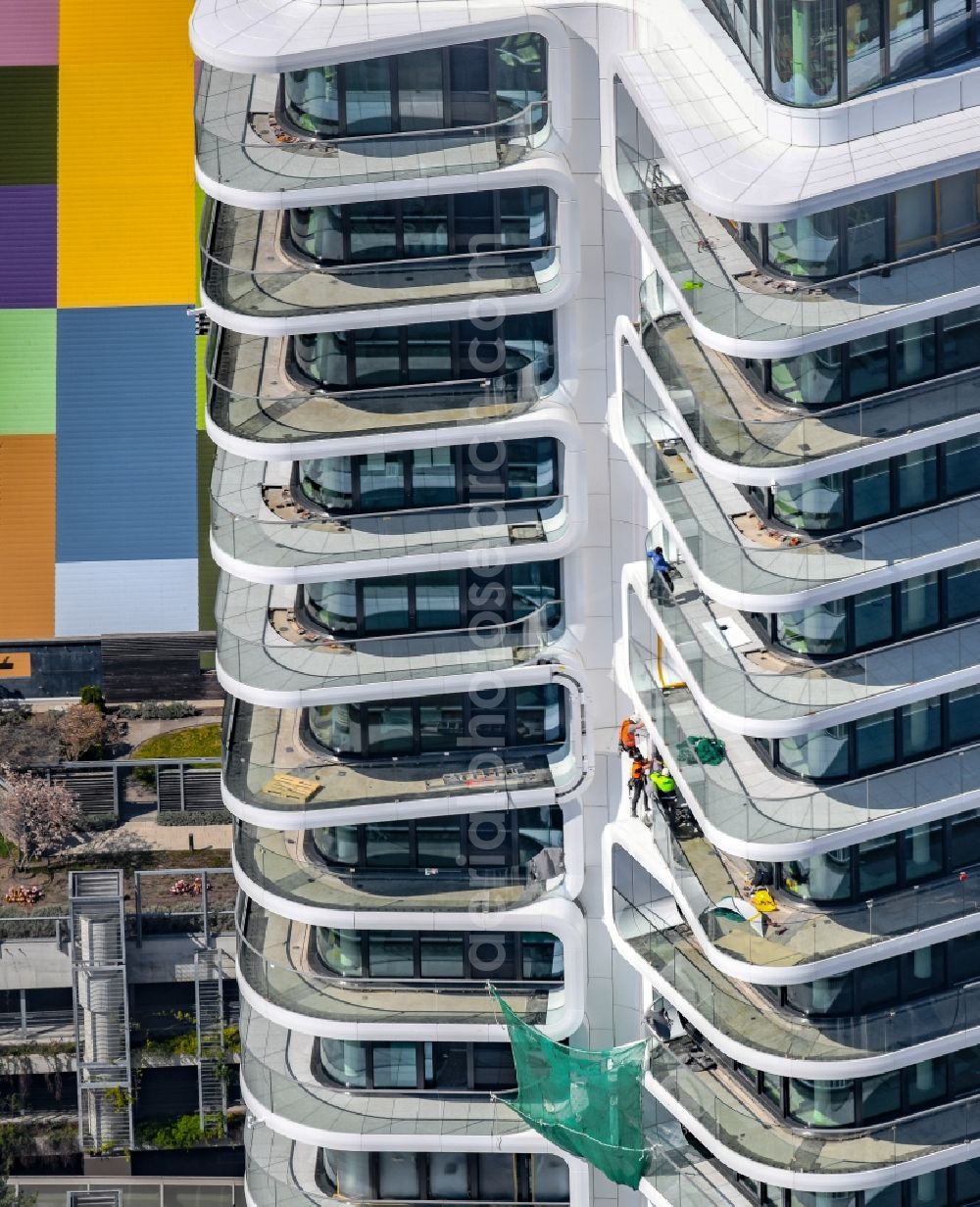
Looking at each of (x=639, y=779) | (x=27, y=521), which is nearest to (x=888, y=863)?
(x=639, y=779)

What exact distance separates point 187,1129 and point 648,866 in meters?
27.2

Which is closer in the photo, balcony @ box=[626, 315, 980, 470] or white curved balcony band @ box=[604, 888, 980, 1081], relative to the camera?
balcony @ box=[626, 315, 980, 470]

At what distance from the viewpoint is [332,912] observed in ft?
222

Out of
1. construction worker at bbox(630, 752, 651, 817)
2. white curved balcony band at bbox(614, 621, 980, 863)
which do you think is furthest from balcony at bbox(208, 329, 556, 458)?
white curved balcony band at bbox(614, 621, 980, 863)

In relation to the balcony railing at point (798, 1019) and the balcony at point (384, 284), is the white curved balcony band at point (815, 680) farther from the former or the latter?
the balcony at point (384, 284)

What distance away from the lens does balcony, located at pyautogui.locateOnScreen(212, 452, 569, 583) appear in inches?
2552

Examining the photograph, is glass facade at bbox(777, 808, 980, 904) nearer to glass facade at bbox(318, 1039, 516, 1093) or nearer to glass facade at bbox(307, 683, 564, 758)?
glass facade at bbox(307, 683, 564, 758)

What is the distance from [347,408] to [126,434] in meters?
34.4

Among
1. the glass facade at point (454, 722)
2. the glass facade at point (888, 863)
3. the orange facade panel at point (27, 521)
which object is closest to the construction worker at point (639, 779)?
the glass facade at point (454, 722)

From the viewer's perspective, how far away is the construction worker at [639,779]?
65.9m

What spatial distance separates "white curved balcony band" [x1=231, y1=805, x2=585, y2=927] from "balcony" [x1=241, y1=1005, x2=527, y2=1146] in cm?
413

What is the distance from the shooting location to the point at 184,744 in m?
98.2

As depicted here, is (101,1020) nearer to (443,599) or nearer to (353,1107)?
(353,1107)

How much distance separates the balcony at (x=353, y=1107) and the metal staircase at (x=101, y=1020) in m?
18.2
